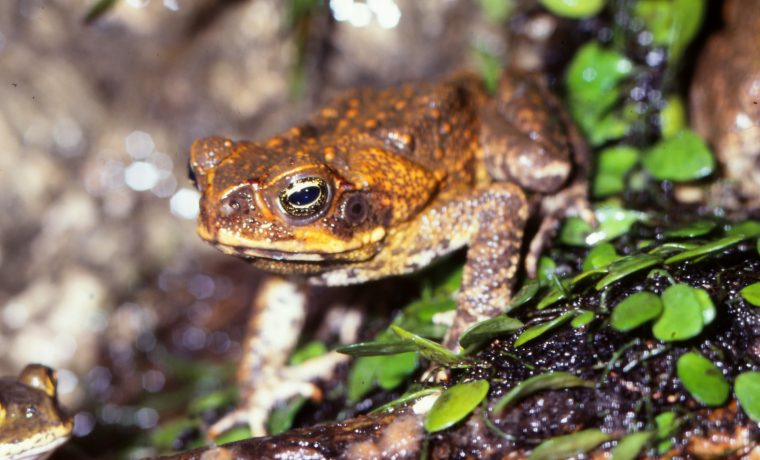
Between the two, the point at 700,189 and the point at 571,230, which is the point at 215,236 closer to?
the point at 571,230

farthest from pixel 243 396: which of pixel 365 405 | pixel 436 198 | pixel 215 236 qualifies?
pixel 436 198

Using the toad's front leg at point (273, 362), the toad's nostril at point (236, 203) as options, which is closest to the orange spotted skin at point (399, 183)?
the toad's nostril at point (236, 203)

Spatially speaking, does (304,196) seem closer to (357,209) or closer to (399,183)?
(357,209)

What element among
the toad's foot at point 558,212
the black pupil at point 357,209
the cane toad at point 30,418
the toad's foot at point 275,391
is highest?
the black pupil at point 357,209

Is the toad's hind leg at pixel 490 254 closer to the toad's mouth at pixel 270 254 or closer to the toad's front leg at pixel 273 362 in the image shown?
the toad's mouth at pixel 270 254

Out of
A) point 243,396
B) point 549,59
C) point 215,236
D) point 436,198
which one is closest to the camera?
point 215,236

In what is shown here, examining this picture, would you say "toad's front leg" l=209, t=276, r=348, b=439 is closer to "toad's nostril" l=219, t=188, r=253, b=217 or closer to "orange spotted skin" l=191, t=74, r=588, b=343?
"orange spotted skin" l=191, t=74, r=588, b=343

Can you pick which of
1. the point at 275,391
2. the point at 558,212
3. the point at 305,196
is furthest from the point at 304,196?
the point at 558,212

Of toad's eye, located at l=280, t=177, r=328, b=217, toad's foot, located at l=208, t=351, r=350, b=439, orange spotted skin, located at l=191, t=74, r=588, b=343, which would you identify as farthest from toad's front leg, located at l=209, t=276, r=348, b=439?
toad's eye, located at l=280, t=177, r=328, b=217
